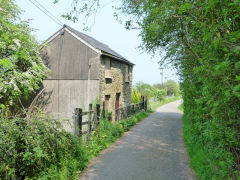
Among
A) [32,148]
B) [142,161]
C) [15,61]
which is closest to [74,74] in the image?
[15,61]

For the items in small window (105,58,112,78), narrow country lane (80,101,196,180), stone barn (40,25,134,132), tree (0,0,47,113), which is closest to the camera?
narrow country lane (80,101,196,180)

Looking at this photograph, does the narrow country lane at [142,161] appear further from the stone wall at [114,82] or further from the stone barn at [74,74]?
the stone wall at [114,82]

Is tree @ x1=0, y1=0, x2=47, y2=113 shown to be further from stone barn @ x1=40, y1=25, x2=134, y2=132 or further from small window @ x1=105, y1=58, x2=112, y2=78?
small window @ x1=105, y1=58, x2=112, y2=78

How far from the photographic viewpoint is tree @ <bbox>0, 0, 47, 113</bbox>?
1340 cm

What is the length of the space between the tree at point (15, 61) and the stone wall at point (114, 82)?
14.6 feet

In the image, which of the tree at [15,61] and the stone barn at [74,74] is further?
the stone barn at [74,74]

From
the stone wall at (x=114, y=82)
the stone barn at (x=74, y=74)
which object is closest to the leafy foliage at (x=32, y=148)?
the stone barn at (x=74, y=74)

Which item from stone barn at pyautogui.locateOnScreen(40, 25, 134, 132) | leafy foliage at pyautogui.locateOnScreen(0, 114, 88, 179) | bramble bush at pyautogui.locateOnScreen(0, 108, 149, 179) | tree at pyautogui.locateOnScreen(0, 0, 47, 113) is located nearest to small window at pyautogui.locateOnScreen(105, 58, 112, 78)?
stone barn at pyautogui.locateOnScreen(40, 25, 134, 132)

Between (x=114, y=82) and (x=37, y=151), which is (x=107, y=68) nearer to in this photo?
(x=114, y=82)

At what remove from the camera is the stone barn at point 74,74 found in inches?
553

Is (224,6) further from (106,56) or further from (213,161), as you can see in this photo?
(106,56)

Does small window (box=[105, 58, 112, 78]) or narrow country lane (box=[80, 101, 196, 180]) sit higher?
small window (box=[105, 58, 112, 78])

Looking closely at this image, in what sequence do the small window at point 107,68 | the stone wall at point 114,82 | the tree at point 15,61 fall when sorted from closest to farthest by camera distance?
the tree at point 15,61
the stone wall at point 114,82
the small window at point 107,68

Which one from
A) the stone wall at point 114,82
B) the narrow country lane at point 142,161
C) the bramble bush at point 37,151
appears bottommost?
the narrow country lane at point 142,161
